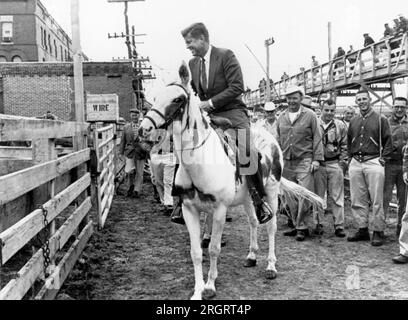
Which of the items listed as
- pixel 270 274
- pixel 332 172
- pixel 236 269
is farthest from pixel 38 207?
pixel 332 172

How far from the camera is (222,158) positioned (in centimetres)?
462

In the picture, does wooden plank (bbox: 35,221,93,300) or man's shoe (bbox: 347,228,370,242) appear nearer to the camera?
wooden plank (bbox: 35,221,93,300)

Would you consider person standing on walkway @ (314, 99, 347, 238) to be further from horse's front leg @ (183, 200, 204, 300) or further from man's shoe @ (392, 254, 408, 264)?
horse's front leg @ (183, 200, 204, 300)

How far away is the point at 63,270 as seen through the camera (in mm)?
4723

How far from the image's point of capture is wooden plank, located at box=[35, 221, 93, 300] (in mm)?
3993

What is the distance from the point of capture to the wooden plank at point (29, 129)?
3135 millimetres

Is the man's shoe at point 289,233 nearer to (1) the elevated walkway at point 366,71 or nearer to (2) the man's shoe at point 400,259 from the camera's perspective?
(2) the man's shoe at point 400,259

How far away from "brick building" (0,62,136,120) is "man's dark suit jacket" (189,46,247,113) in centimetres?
2489

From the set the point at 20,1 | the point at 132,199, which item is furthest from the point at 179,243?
the point at 20,1

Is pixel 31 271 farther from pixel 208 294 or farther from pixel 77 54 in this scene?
pixel 77 54

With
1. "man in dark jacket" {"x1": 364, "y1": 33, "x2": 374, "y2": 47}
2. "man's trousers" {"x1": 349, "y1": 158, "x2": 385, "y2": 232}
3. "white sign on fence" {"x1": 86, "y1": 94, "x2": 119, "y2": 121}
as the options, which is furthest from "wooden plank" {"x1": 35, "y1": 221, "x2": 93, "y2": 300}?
"man in dark jacket" {"x1": 364, "y1": 33, "x2": 374, "y2": 47}
